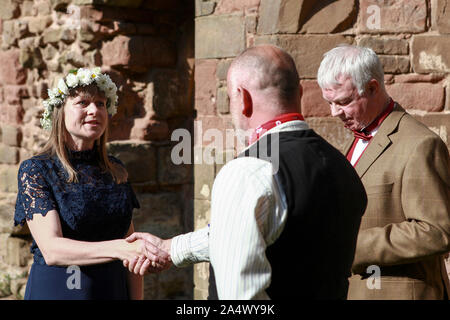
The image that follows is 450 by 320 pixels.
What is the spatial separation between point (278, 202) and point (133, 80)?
359 cm

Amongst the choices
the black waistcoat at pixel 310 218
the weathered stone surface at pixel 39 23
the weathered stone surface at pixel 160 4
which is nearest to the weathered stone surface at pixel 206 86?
the weathered stone surface at pixel 160 4

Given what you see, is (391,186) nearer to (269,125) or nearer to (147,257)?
(269,125)

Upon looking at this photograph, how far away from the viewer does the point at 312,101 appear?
4016mm

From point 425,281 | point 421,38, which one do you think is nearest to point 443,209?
point 425,281

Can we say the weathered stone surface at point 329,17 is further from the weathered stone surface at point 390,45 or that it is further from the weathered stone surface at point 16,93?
the weathered stone surface at point 16,93

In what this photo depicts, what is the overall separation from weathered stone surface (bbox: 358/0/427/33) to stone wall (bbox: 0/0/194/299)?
1.88 meters

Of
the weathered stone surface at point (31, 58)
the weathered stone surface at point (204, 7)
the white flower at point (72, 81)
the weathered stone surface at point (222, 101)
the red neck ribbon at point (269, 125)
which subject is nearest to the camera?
the red neck ribbon at point (269, 125)

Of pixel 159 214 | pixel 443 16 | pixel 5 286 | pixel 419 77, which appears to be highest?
pixel 443 16

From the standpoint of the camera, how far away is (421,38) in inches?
156

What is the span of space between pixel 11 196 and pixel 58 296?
3001mm

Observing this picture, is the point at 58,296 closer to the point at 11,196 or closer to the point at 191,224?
the point at 191,224

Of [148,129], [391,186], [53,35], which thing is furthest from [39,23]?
[391,186]

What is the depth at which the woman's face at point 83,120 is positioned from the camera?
3416mm

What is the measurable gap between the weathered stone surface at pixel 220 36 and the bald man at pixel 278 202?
1.97m
